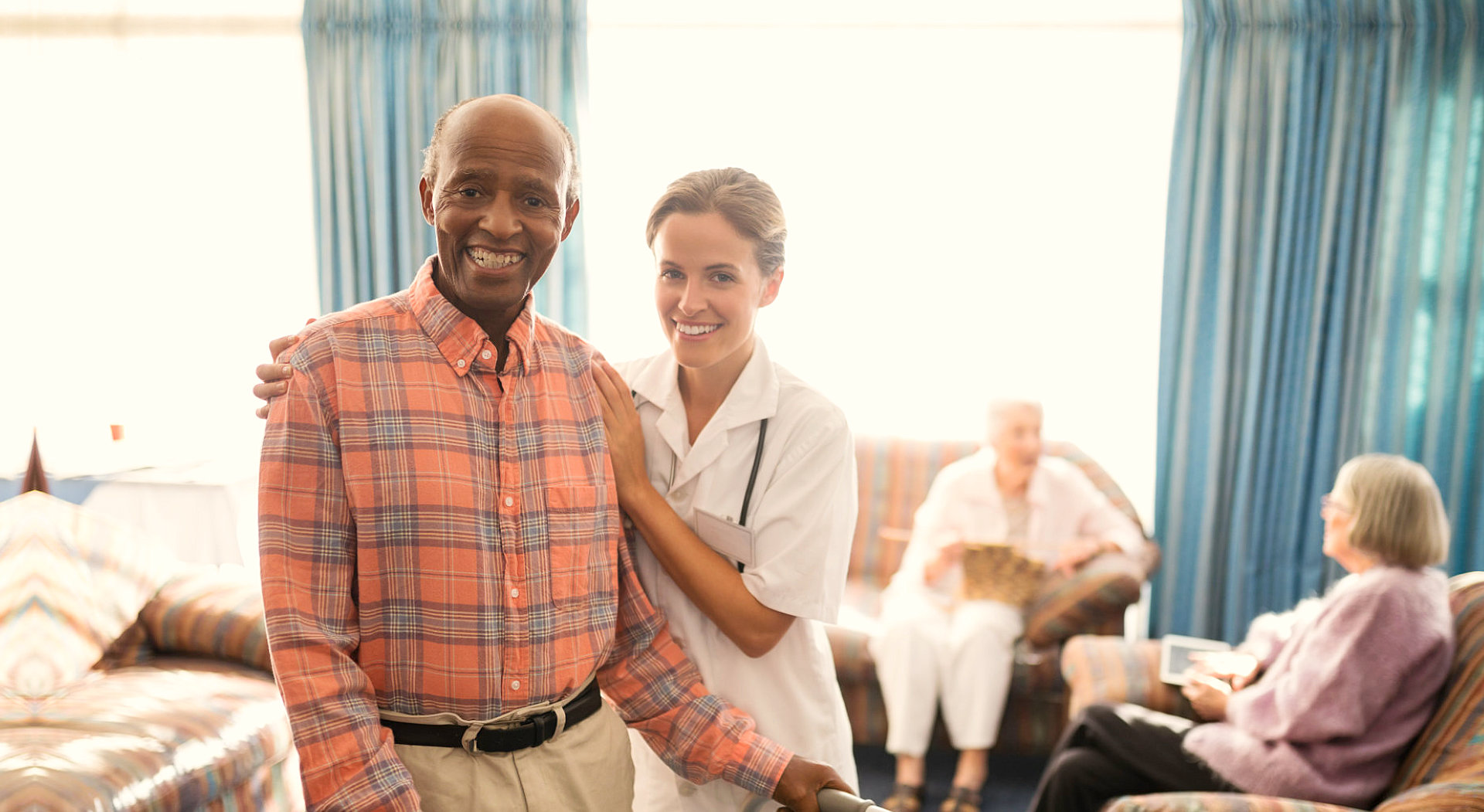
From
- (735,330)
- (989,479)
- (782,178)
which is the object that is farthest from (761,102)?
(735,330)

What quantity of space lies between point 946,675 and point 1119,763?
29.0 inches

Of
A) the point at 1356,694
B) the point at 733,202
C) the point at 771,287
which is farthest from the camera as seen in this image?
the point at 1356,694

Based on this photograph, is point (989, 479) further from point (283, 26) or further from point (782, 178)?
point (283, 26)

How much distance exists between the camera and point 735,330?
4.72ft

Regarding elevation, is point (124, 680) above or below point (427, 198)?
below

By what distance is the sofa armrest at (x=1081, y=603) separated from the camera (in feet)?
9.85

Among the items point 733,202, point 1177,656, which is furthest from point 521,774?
point 1177,656

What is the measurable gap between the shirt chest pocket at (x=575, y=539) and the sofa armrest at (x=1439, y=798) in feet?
4.84

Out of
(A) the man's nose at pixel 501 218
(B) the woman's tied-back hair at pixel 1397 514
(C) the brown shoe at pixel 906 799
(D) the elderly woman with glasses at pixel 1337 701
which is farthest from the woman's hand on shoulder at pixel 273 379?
(C) the brown shoe at pixel 906 799

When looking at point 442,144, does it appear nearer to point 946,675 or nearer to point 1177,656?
point 946,675

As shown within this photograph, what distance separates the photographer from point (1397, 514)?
2.06 metres

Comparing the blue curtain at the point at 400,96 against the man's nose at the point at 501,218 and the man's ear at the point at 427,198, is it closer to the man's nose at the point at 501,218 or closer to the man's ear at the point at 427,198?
the man's ear at the point at 427,198

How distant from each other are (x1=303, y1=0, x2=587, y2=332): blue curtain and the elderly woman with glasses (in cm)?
262

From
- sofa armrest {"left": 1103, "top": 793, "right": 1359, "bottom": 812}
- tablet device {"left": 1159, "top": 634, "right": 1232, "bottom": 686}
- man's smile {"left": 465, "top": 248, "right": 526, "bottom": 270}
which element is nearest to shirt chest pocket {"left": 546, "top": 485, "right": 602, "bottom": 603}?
man's smile {"left": 465, "top": 248, "right": 526, "bottom": 270}
